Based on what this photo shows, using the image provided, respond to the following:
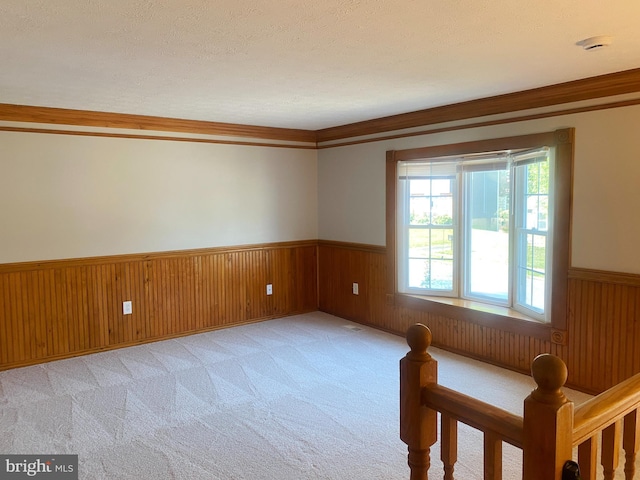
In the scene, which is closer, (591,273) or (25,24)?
(25,24)

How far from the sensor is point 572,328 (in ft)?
11.8

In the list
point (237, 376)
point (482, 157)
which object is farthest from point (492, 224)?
point (237, 376)

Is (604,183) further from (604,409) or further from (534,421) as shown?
(534,421)

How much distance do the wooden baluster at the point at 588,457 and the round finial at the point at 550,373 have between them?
32 centimetres

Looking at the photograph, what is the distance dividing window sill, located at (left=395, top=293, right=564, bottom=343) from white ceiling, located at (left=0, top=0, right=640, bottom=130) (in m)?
1.83

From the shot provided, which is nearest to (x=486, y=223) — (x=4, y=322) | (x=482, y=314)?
(x=482, y=314)

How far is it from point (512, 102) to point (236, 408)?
10.3 ft

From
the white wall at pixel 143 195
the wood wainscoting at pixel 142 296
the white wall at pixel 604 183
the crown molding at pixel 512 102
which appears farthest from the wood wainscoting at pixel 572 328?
the crown molding at pixel 512 102

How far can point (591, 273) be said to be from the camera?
11.4ft

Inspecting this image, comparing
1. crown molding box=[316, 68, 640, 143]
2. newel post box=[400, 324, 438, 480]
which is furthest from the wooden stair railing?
crown molding box=[316, 68, 640, 143]

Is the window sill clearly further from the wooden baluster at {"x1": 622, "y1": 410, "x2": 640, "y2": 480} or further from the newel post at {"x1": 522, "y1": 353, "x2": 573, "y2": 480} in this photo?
the newel post at {"x1": 522, "y1": 353, "x2": 573, "y2": 480}

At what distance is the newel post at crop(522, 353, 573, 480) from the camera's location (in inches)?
42.8

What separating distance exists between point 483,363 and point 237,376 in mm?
2120

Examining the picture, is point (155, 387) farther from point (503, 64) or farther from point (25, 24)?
point (503, 64)
